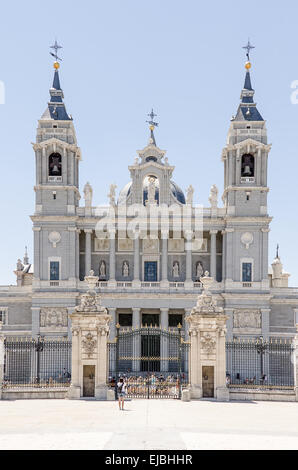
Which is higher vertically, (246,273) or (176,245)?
(176,245)

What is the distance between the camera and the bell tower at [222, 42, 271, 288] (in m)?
62.7

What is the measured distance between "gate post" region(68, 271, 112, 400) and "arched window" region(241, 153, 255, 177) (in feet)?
116

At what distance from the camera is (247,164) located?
6400 centimetres

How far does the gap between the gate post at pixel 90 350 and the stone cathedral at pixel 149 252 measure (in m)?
29.3

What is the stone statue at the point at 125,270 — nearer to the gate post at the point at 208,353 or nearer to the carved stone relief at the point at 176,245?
the carved stone relief at the point at 176,245

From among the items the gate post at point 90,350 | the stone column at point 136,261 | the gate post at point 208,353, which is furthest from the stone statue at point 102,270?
the gate post at point 208,353

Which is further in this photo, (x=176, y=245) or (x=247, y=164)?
(x=176, y=245)

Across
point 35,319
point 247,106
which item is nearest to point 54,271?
point 35,319

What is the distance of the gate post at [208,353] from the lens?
103 feet

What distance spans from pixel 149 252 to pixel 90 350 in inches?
1349

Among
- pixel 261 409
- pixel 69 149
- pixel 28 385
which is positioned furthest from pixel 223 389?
pixel 69 149

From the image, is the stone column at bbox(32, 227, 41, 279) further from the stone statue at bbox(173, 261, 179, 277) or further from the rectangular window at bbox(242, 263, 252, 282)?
the rectangular window at bbox(242, 263, 252, 282)

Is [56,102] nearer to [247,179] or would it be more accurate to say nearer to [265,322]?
[247,179]

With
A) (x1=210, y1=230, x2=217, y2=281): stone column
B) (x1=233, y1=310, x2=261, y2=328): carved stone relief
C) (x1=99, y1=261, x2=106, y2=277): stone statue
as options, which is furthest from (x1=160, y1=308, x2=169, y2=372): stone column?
(x1=99, y1=261, x2=106, y2=277): stone statue
